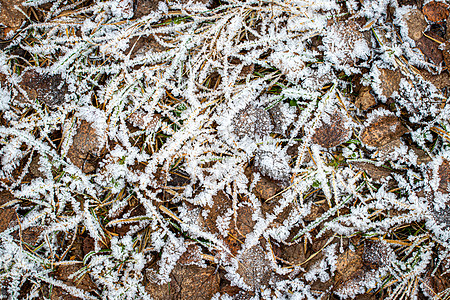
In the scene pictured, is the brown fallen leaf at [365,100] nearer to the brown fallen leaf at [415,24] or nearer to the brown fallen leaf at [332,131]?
the brown fallen leaf at [332,131]

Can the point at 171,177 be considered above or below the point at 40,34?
below

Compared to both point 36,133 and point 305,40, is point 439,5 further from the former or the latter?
point 36,133

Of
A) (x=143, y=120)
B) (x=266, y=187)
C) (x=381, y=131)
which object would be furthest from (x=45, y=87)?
(x=381, y=131)

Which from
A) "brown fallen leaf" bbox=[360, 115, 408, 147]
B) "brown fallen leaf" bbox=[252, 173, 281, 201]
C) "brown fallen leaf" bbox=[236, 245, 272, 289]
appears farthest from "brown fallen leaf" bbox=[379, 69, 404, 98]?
"brown fallen leaf" bbox=[236, 245, 272, 289]

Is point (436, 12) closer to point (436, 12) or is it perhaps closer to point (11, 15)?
point (436, 12)

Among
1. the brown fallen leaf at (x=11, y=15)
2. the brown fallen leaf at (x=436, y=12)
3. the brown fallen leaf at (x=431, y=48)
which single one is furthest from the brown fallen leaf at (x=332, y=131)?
the brown fallen leaf at (x=11, y=15)

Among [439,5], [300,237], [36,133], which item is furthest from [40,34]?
[439,5]
